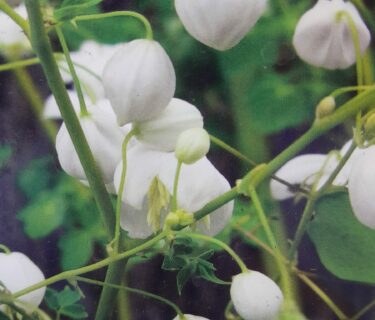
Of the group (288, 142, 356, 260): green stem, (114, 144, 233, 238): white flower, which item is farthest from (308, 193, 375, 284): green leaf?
(114, 144, 233, 238): white flower

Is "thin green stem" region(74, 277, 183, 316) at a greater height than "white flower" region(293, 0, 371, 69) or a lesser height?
lesser

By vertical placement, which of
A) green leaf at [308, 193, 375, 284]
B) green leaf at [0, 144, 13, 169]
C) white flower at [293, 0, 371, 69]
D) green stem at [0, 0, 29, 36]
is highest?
green stem at [0, 0, 29, 36]

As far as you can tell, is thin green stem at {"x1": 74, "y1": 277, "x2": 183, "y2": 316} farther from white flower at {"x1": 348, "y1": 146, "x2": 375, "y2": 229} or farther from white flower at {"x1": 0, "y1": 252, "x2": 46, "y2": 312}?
white flower at {"x1": 348, "y1": 146, "x2": 375, "y2": 229}

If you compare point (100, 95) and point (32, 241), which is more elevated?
point (100, 95)

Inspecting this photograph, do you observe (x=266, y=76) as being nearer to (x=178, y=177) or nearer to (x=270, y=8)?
(x=270, y=8)

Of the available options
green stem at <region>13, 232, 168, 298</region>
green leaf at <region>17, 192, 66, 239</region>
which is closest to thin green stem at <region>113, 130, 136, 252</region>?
green stem at <region>13, 232, 168, 298</region>

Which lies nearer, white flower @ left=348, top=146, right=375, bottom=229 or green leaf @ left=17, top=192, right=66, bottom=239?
white flower @ left=348, top=146, right=375, bottom=229

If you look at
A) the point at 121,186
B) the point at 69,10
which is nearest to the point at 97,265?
the point at 121,186

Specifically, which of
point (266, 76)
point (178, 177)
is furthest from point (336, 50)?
point (178, 177)
